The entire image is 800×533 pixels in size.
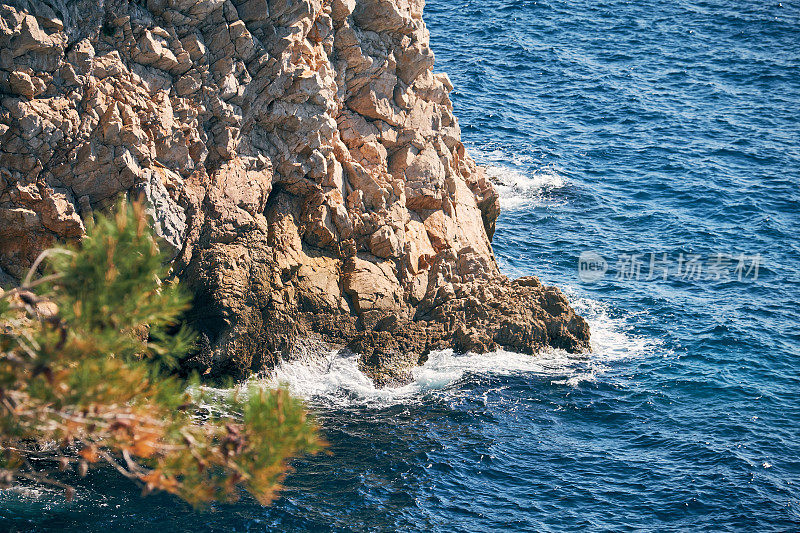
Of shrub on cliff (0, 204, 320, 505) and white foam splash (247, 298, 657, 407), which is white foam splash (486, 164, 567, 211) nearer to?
white foam splash (247, 298, 657, 407)

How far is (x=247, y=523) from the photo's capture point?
21750 mm

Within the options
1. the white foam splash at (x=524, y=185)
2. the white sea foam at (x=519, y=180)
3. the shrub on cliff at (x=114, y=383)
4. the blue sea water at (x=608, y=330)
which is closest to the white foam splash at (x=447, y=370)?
the blue sea water at (x=608, y=330)

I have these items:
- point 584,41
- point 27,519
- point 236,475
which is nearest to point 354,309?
point 27,519

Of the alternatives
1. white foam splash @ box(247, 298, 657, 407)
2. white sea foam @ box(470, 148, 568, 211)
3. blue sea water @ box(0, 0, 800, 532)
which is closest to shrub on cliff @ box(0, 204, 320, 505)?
blue sea water @ box(0, 0, 800, 532)

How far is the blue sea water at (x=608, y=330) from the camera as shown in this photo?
24000 millimetres

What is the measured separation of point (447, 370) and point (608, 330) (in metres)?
8.99

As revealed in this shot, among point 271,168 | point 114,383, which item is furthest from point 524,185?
point 114,383

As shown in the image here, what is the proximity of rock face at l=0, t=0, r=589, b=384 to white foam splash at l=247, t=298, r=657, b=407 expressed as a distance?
0.56m

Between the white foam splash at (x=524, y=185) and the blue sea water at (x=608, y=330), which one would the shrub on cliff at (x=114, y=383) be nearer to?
the blue sea water at (x=608, y=330)

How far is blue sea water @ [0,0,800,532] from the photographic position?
78.7 feet

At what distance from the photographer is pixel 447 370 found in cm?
3098

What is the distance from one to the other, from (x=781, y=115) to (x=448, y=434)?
3975 centimetres

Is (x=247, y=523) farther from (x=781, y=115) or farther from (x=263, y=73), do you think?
(x=781, y=115)

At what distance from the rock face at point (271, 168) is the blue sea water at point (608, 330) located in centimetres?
210
